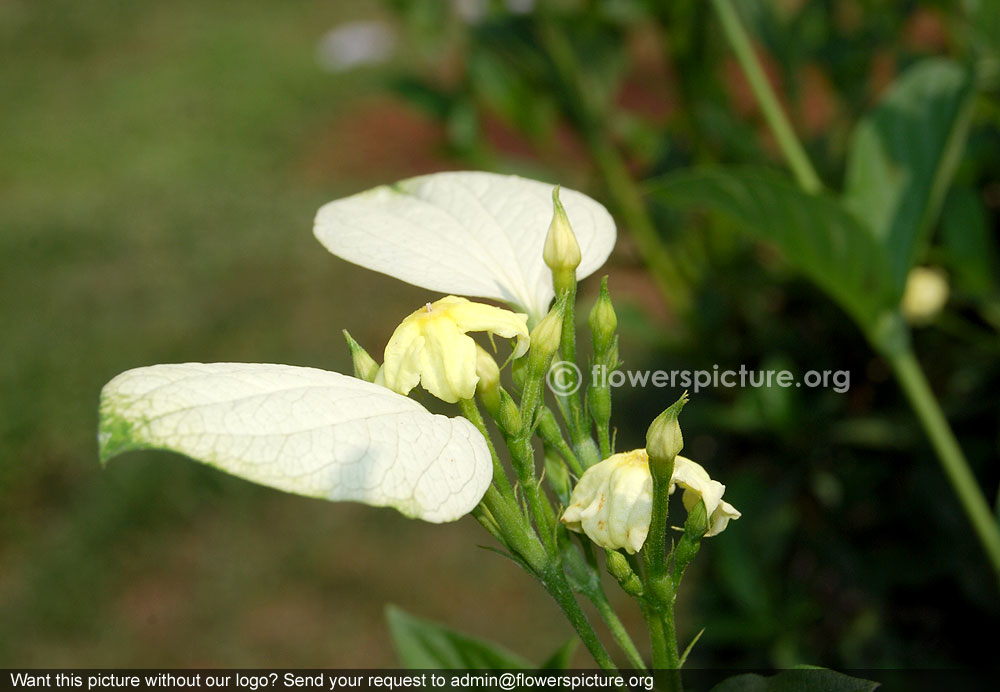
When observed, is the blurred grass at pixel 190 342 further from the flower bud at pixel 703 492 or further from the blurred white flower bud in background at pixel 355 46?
the flower bud at pixel 703 492

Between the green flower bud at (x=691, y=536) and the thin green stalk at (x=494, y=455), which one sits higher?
the thin green stalk at (x=494, y=455)

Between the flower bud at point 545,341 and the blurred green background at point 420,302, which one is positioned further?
the blurred green background at point 420,302

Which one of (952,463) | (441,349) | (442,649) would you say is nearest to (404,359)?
(441,349)

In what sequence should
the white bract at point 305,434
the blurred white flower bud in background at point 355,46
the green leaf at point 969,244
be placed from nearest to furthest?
the white bract at point 305,434 < the green leaf at point 969,244 < the blurred white flower bud in background at point 355,46

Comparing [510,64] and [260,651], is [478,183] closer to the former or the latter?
[510,64]

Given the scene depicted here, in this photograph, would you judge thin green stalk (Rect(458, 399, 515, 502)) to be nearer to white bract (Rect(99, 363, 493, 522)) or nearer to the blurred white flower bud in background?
white bract (Rect(99, 363, 493, 522))

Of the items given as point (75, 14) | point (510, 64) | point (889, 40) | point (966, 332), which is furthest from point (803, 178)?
point (75, 14)

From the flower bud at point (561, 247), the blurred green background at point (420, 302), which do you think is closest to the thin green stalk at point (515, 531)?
the flower bud at point (561, 247)
